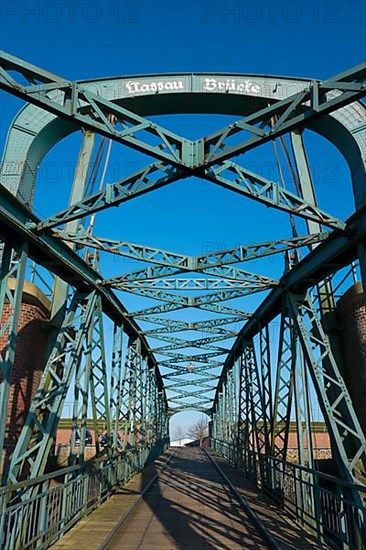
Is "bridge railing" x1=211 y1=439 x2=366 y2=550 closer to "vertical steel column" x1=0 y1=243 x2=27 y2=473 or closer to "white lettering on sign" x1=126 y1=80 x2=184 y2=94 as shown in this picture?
"vertical steel column" x1=0 y1=243 x2=27 y2=473

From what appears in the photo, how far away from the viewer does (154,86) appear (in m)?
9.93

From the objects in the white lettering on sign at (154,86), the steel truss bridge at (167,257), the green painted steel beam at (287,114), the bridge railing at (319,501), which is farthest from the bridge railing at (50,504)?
the white lettering on sign at (154,86)

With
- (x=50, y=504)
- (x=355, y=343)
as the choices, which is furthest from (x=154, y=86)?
(x=50, y=504)

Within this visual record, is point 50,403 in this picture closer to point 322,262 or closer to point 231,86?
point 322,262

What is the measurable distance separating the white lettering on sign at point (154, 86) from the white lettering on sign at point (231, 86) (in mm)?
621

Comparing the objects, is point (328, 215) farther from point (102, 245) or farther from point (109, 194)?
point (102, 245)

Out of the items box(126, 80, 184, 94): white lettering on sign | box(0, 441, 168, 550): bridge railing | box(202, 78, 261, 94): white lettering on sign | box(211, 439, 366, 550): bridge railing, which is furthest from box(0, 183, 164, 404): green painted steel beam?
box(211, 439, 366, 550): bridge railing

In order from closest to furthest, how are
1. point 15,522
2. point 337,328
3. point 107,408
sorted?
point 15,522 → point 337,328 → point 107,408

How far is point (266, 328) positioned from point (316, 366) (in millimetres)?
6205

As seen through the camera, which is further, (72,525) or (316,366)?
(316,366)

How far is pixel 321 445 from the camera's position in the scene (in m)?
34.6

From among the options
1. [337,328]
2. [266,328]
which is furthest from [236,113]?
[266,328]

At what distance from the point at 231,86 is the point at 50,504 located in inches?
361

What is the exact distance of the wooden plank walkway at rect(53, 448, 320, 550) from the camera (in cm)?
706
